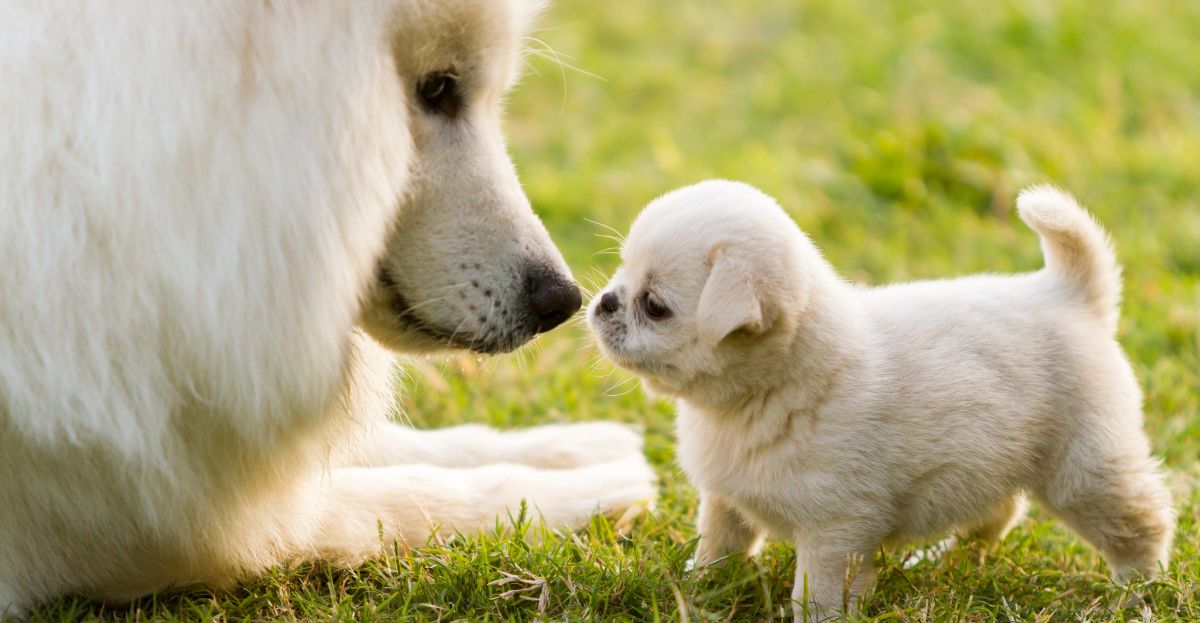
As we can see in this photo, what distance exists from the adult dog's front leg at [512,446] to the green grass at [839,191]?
0.46ft

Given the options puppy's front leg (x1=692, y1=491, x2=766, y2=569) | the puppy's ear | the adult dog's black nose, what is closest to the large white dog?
the adult dog's black nose

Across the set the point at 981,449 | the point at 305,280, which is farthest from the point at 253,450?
the point at 981,449

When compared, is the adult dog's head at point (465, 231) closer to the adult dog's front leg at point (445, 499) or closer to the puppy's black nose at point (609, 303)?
the puppy's black nose at point (609, 303)

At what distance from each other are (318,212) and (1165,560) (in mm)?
2004

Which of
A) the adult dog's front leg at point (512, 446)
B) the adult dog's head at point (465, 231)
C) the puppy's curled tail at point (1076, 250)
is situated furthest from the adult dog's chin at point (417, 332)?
the puppy's curled tail at point (1076, 250)

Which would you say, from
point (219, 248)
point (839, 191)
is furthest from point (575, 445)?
point (839, 191)

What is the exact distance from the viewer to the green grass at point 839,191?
9.41 ft

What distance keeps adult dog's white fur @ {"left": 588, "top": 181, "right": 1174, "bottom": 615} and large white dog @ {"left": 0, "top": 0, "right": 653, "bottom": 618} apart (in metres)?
0.27

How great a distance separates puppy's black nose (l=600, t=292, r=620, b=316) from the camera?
9.25 ft

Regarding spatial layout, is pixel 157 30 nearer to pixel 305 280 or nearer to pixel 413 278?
pixel 305 280

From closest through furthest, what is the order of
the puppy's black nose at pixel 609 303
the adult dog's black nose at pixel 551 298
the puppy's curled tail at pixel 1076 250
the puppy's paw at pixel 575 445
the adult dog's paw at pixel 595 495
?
the adult dog's black nose at pixel 551 298
the puppy's black nose at pixel 609 303
the puppy's curled tail at pixel 1076 250
the adult dog's paw at pixel 595 495
the puppy's paw at pixel 575 445

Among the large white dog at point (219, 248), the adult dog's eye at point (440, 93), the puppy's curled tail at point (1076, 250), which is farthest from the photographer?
the puppy's curled tail at point (1076, 250)

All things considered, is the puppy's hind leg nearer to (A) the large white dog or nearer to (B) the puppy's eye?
(B) the puppy's eye

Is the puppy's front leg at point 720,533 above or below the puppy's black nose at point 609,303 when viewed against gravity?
below
